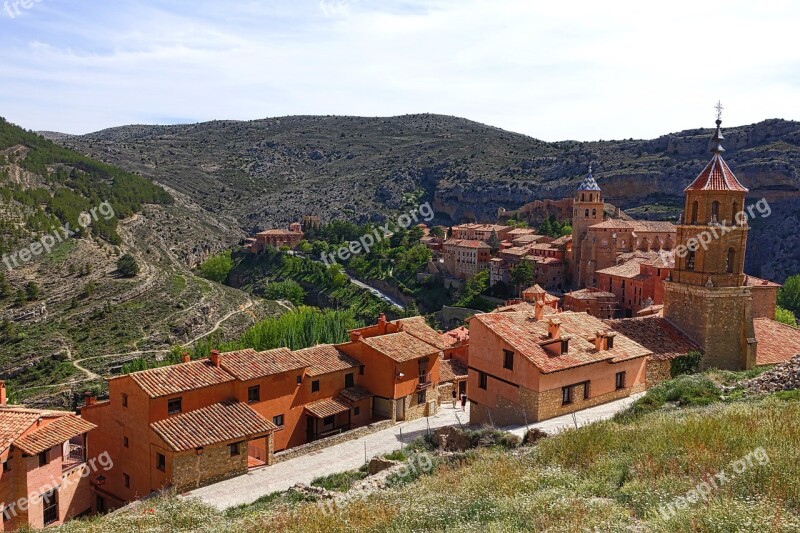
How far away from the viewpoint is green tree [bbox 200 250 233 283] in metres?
81.9

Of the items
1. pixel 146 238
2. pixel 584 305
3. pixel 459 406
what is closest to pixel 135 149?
pixel 146 238

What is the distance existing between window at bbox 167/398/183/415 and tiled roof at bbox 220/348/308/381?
6.75 ft

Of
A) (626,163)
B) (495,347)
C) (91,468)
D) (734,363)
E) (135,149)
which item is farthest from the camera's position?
(135,149)

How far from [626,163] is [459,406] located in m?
90.2

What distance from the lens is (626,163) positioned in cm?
10650

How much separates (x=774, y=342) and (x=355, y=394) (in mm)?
17745

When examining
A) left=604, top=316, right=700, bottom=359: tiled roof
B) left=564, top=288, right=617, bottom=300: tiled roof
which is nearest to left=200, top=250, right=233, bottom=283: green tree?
left=564, top=288, right=617, bottom=300: tiled roof

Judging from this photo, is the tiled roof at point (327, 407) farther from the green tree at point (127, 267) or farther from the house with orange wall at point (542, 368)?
the green tree at point (127, 267)

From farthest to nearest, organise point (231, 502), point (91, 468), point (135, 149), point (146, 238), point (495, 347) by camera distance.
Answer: point (135, 149) < point (146, 238) < point (495, 347) < point (91, 468) < point (231, 502)

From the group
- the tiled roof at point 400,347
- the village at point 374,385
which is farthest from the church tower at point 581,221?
the tiled roof at point 400,347

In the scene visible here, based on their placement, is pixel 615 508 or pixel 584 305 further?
pixel 584 305

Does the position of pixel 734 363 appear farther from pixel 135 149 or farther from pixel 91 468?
pixel 135 149

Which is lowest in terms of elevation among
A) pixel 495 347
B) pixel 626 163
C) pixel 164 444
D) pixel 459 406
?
pixel 459 406

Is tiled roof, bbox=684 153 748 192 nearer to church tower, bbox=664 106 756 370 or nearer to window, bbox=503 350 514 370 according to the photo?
church tower, bbox=664 106 756 370
